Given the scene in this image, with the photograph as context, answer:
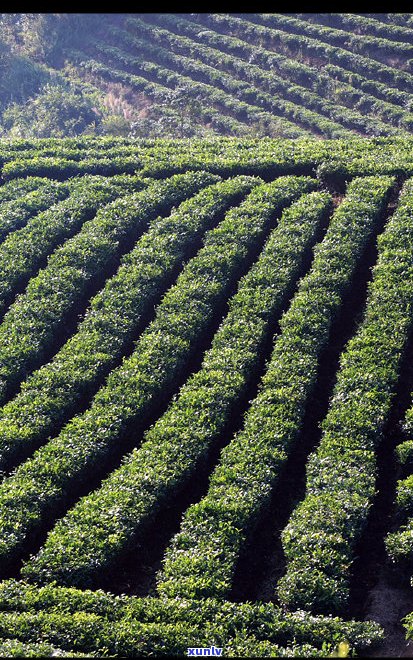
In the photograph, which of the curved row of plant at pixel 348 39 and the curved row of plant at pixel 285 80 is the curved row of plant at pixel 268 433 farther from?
the curved row of plant at pixel 348 39

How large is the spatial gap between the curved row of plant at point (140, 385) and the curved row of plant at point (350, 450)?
4309 millimetres

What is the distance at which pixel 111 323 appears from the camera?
69.6 feet

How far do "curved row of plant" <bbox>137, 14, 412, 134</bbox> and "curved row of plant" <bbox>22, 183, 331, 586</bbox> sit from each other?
21.3m

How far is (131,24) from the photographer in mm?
57438

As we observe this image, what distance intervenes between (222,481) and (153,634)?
3980 millimetres

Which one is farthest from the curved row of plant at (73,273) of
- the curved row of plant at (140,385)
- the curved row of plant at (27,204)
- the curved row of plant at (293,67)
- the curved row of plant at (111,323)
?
the curved row of plant at (293,67)

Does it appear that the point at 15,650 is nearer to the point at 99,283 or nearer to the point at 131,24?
the point at 99,283

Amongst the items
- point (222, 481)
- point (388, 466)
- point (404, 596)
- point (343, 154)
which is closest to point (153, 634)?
point (222, 481)

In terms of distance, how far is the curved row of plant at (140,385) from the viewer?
642 inches

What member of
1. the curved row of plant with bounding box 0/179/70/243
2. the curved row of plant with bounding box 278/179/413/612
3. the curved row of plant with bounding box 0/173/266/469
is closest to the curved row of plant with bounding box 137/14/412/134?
the curved row of plant with bounding box 0/173/266/469

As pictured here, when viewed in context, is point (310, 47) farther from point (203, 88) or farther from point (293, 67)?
point (203, 88)

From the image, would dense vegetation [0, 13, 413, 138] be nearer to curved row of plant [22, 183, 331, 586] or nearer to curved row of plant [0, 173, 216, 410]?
curved row of plant [0, 173, 216, 410]

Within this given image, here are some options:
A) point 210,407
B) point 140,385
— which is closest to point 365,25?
point 140,385

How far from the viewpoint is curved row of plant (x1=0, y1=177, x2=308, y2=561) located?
53.5ft
